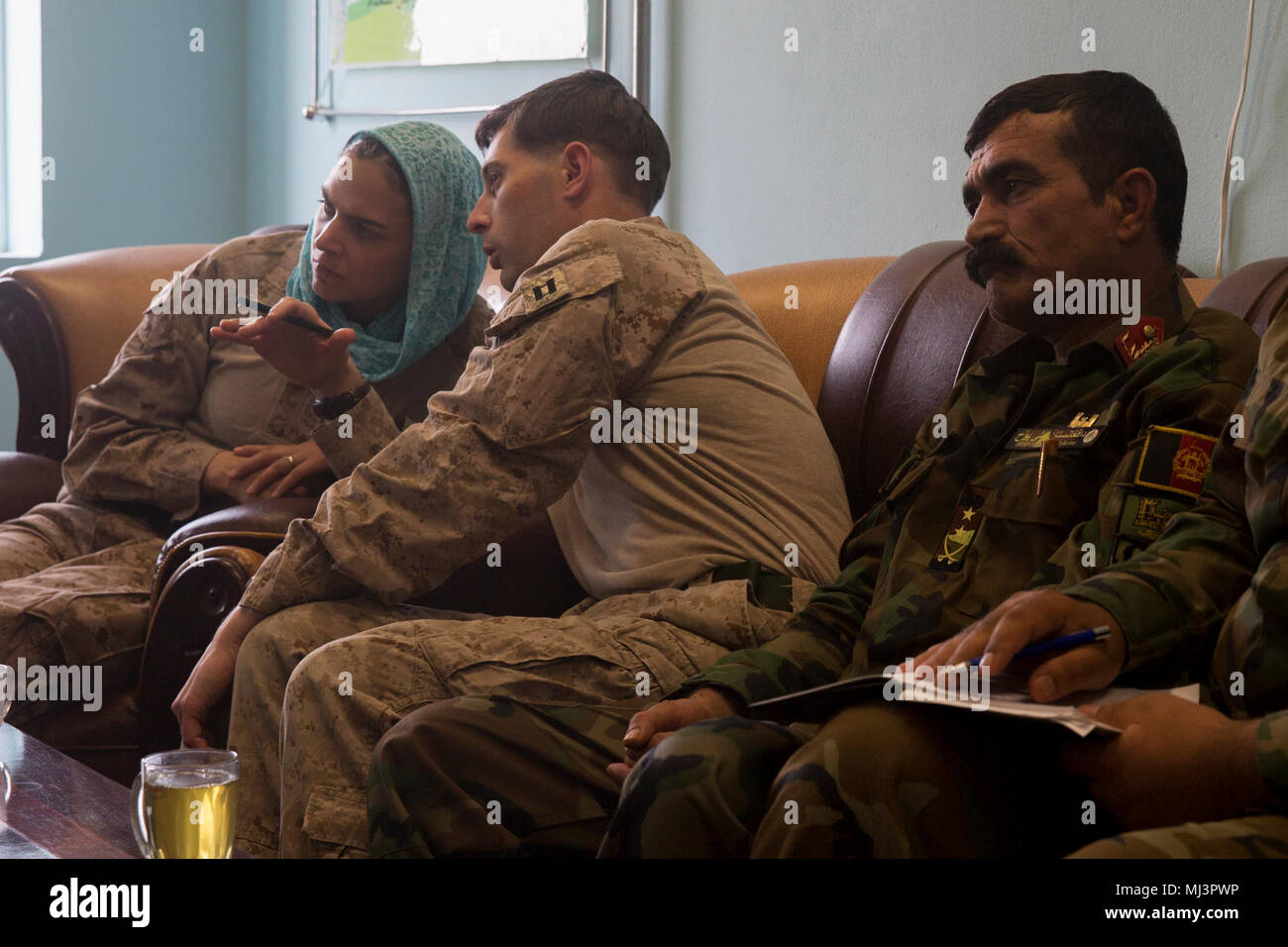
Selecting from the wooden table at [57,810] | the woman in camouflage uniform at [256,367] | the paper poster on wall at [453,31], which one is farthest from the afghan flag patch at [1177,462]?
the paper poster on wall at [453,31]

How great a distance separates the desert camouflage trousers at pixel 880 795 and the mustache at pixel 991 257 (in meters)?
0.51

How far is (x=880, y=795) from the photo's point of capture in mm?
965

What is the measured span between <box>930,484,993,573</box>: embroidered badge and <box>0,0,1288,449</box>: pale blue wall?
82 centimetres

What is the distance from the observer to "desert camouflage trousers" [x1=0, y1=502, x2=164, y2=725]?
73.6 inches

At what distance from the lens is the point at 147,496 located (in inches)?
85.2

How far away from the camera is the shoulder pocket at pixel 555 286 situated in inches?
57.3

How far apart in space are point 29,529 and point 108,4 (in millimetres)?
2603

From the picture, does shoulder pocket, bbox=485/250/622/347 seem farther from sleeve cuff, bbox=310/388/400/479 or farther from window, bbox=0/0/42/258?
window, bbox=0/0/42/258

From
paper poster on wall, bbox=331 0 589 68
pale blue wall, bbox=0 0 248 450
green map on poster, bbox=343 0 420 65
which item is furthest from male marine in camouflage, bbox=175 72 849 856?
pale blue wall, bbox=0 0 248 450

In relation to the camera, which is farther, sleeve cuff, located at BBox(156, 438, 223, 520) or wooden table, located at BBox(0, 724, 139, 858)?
sleeve cuff, located at BBox(156, 438, 223, 520)

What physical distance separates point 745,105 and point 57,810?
198cm

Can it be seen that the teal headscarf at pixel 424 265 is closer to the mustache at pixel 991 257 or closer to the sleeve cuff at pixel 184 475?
the sleeve cuff at pixel 184 475

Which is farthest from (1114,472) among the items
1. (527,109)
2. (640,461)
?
(527,109)

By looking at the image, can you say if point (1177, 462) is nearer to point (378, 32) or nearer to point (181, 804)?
point (181, 804)
